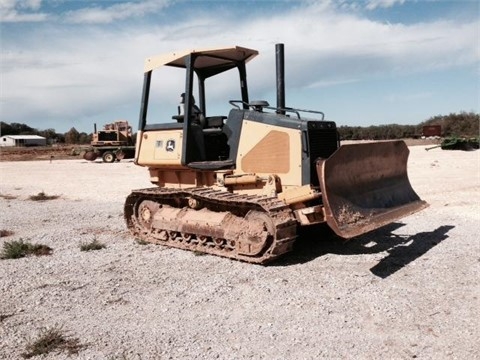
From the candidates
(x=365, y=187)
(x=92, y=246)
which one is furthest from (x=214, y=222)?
(x=365, y=187)

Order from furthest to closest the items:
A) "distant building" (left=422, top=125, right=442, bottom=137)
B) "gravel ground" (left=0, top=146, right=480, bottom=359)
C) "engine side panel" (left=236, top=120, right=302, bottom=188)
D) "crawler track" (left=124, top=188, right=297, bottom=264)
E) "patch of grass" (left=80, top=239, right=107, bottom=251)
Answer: "distant building" (left=422, top=125, right=442, bottom=137)
"patch of grass" (left=80, top=239, right=107, bottom=251)
"engine side panel" (left=236, top=120, right=302, bottom=188)
"crawler track" (left=124, top=188, right=297, bottom=264)
"gravel ground" (left=0, top=146, right=480, bottom=359)

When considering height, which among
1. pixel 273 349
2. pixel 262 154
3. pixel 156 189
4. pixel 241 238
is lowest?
pixel 273 349

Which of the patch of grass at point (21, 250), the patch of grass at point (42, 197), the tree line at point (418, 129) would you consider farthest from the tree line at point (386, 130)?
the patch of grass at point (21, 250)

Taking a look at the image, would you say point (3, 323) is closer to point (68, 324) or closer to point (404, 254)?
point (68, 324)

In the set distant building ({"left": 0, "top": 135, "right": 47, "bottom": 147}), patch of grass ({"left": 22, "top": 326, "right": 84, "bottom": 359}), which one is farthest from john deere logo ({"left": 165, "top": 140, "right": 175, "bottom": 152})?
distant building ({"left": 0, "top": 135, "right": 47, "bottom": 147})

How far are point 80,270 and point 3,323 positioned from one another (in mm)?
1930

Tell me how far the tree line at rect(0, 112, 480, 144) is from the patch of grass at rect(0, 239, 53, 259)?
43.8 m

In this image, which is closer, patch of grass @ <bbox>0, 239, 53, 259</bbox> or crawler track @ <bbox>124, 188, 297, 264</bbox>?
crawler track @ <bbox>124, 188, 297, 264</bbox>

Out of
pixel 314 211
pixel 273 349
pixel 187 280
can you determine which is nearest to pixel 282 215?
pixel 314 211

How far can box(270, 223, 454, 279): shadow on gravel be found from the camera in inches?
273

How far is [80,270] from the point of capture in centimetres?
677

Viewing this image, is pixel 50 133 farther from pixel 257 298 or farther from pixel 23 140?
pixel 257 298

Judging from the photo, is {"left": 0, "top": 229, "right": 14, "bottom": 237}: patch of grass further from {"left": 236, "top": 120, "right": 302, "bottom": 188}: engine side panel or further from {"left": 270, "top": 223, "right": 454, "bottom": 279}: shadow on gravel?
{"left": 270, "top": 223, "right": 454, "bottom": 279}: shadow on gravel

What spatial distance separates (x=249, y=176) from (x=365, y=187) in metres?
1.73
